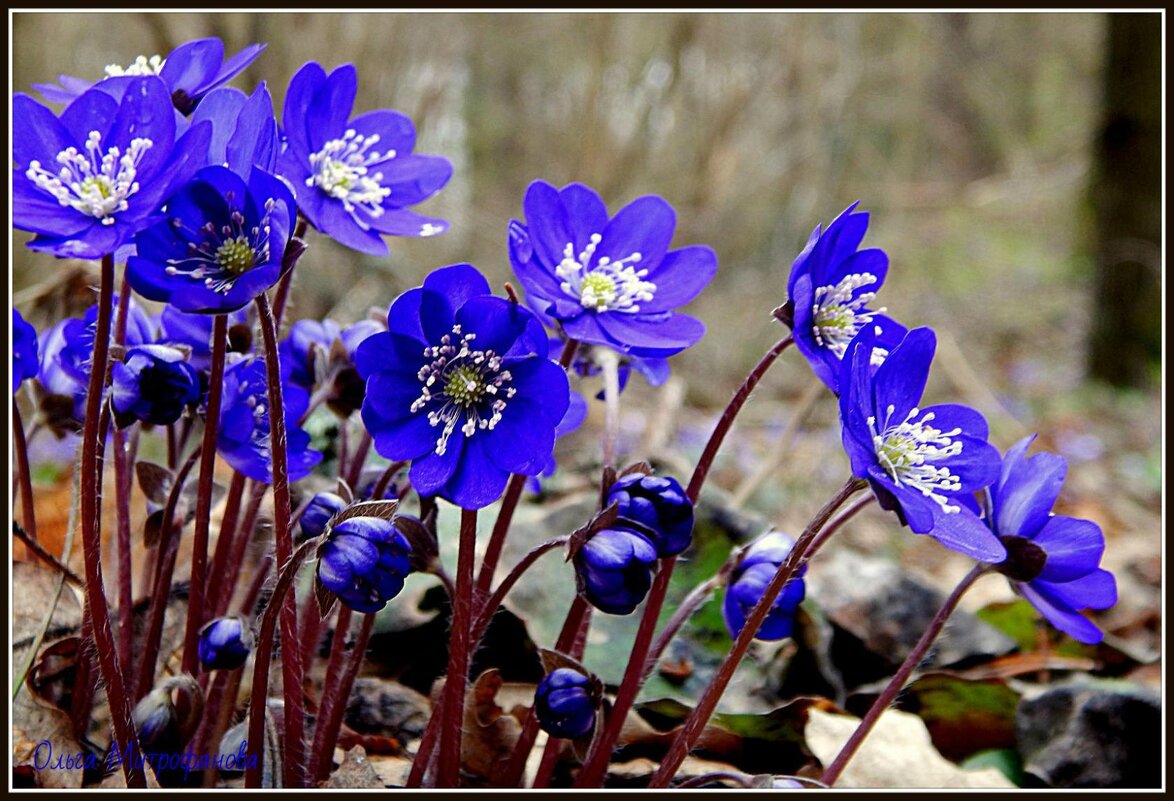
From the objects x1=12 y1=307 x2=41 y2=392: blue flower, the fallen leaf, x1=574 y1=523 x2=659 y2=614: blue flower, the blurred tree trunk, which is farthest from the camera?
the blurred tree trunk

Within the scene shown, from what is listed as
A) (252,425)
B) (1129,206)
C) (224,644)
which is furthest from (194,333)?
(1129,206)

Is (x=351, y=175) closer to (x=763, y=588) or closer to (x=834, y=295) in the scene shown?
(x=834, y=295)

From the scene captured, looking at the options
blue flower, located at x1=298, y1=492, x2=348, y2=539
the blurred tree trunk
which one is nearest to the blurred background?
the blurred tree trunk

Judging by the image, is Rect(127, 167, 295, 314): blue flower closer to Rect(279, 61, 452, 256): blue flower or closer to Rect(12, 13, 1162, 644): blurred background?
Rect(279, 61, 452, 256): blue flower

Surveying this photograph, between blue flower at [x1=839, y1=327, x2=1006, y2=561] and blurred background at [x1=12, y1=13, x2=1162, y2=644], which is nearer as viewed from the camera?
blue flower at [x1=839, y1=327, x2=1006, y2=561]

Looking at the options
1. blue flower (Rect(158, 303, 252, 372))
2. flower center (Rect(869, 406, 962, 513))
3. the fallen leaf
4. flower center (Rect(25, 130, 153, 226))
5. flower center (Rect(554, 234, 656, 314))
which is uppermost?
flower center (Rect(25, 130, 153, 226))

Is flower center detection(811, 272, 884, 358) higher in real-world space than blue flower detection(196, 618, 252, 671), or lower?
higher

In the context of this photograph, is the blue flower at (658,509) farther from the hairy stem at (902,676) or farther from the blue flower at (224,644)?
the blue flower at (224,644)

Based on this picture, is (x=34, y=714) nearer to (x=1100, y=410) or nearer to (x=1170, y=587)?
(x=1170, y=587)
